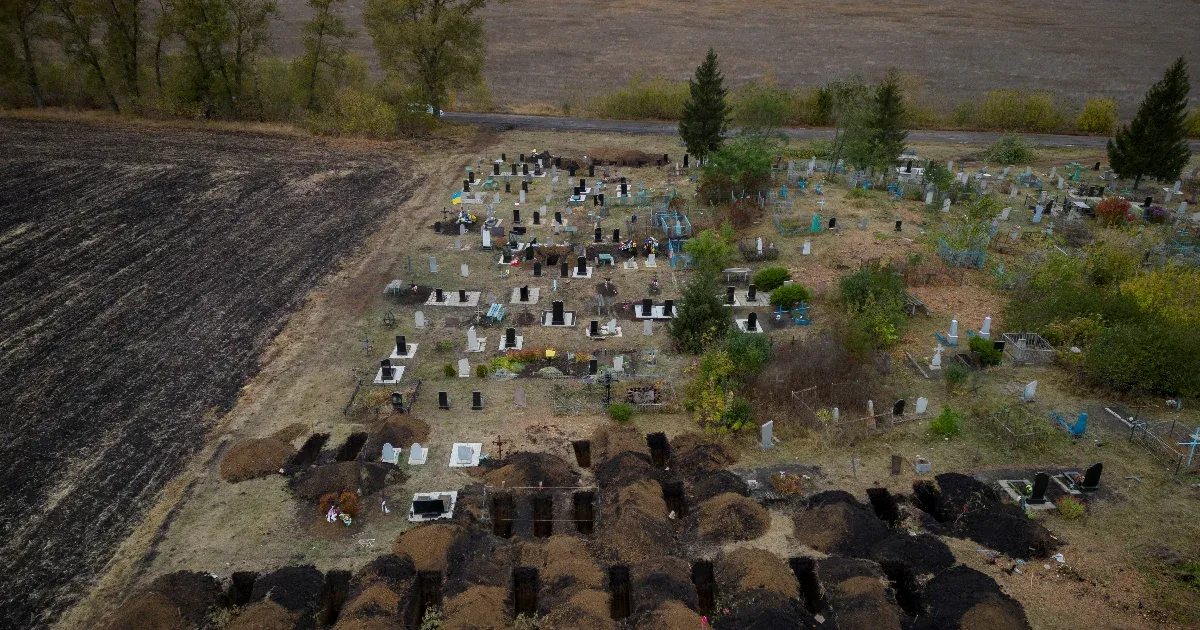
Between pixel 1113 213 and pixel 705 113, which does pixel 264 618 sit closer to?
pixel 705 113

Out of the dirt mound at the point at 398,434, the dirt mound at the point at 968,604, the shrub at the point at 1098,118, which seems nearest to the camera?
the dirt mound at the point at 968,604

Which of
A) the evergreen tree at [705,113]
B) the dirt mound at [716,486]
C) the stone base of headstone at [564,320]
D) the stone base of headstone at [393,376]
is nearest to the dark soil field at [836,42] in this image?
the evergreen tree at [705,113]

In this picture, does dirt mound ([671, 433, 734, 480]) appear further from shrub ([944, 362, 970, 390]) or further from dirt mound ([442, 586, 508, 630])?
shrub ([944, 362, 970, 390])

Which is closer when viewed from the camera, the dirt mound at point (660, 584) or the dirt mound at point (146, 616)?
the dirt mound at point (146, 616)

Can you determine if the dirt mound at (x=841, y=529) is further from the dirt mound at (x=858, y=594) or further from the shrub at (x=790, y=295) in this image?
the shrub at (x=790, y=295)

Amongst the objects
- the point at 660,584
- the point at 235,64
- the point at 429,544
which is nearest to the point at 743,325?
the point at 660,584

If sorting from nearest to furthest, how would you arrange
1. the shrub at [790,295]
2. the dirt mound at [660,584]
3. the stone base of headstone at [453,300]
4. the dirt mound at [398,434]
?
the dirt mound at [660,584], the dirt mound at [398,434], the shrub at [790,295], the stone base of headstone at [453,300]

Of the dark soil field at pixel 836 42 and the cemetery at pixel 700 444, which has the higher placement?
the dark soil field at pixel 836 42
